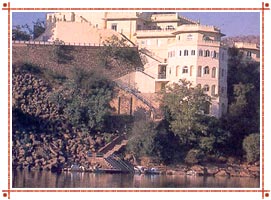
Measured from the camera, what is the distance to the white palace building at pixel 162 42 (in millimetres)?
10672

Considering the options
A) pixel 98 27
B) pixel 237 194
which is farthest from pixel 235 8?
pixel 98 27

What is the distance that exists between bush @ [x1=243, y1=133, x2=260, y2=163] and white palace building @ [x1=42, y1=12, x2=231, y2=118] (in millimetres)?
1024

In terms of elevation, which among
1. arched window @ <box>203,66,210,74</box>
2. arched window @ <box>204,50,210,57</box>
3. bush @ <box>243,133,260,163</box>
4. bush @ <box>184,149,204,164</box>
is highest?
arched window @ <box>204,50,210,57</box>

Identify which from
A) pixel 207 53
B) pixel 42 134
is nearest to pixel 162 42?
pixel 207 53

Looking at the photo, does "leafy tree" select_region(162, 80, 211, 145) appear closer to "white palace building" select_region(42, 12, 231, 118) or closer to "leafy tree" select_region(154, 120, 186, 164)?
"leafy tree" select_region(154, 120, 186, 164)

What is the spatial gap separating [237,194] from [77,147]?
4360mm

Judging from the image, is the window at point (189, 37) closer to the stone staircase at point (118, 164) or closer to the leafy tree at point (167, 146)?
the leafy tree at point (167, 146)

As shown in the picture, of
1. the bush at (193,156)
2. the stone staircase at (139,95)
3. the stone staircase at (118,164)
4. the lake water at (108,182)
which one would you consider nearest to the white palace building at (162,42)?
the stone staircase at (139,95)

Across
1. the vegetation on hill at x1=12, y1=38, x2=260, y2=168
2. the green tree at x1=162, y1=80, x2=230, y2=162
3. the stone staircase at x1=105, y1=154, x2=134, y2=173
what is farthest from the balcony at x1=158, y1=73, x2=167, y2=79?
the stone staircase at x1=105, y1=154, x2=134, y2=173

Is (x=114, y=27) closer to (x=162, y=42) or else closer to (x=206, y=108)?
(x=162, y=42)

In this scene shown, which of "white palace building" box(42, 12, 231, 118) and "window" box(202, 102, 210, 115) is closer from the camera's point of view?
"window" box(202, 102, 210, 115)

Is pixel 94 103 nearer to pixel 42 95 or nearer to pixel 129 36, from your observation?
pixel 42 95

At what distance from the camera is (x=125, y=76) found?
11.0 metres

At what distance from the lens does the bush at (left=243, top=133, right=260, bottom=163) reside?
9191 millimetres
